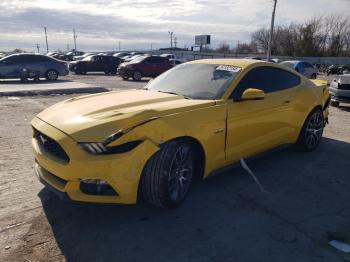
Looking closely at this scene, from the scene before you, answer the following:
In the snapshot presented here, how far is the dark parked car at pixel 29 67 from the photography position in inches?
704

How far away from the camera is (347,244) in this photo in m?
3.30

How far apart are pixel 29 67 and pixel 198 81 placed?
1588 centimetres

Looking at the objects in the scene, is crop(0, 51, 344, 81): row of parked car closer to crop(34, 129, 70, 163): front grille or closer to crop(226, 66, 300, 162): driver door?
crop(34, 129, 70, 163): front grille

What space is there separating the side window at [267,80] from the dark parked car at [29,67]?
15.9 metres

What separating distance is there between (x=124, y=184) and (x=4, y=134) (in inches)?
190

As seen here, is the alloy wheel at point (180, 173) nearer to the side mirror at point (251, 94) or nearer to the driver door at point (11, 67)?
the side mirror at point (251, 94)

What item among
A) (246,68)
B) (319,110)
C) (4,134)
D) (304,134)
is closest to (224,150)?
(246,68)

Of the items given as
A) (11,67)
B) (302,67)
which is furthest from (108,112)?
(302,67)

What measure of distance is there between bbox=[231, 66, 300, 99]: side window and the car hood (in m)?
0.62

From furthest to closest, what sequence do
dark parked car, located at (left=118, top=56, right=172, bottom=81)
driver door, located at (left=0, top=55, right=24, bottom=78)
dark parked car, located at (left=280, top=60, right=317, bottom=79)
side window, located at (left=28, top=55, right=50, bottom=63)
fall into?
dark parked car, located at (left=118, top=56, right=172, bottom=81)
dark parked car, located at (left=280, top=60, right=317, bottom=79)
side window, located at (left=28, top=55, right=50, bottom=63)
driver door, located at (left=0, top=55, right=24, bottom=78)

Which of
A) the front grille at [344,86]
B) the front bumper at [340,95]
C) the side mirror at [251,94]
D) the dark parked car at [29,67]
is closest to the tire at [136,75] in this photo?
the dark parked car at [29,67]

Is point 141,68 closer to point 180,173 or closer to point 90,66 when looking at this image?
point 90,66

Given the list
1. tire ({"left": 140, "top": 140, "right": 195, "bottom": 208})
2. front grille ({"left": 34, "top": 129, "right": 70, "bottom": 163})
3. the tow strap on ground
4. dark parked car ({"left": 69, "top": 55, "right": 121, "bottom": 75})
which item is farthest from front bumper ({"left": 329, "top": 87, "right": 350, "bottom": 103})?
dark parked car ({"left": 69, "top": 55, "right": 121, "bottom": 75})

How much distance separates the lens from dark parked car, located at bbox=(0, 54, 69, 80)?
1789 centimetres
